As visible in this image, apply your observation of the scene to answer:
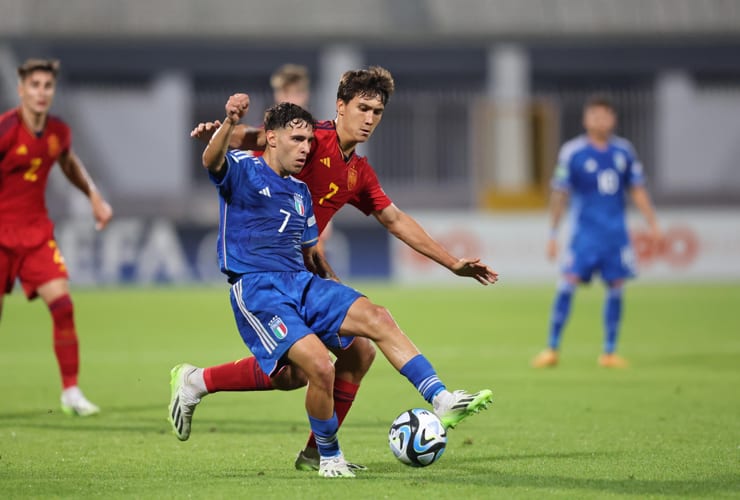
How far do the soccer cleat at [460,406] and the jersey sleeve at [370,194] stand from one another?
4.54ft

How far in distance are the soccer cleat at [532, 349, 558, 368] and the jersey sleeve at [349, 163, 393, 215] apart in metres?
5.83

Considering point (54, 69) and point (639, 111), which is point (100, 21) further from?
point (54, 69)

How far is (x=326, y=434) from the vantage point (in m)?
6.69

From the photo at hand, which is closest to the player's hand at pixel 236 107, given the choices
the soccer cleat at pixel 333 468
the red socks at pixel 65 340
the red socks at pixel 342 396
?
the red socks at pixel 342 396

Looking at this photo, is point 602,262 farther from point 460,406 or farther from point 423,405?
point 460,406

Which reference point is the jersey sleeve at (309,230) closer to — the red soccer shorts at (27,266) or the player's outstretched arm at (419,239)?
the player's outstretched arm at (419,239)

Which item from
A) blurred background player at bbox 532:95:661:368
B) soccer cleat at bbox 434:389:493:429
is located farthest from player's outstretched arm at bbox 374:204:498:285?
blurred background player at bbox 532:95:661:368

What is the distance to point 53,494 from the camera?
6301 mm

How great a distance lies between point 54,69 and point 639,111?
21041 mm

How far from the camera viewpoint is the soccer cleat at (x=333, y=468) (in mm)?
6730

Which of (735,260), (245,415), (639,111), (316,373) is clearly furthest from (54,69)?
(639,111)

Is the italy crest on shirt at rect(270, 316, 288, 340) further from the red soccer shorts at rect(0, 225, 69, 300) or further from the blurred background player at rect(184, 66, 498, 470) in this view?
the red soccer shorts at rect(0, 225, 69, 300)

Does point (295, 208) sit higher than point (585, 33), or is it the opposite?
point (585, 33)

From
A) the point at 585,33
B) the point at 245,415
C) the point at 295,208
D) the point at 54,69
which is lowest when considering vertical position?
the point at 245,415
